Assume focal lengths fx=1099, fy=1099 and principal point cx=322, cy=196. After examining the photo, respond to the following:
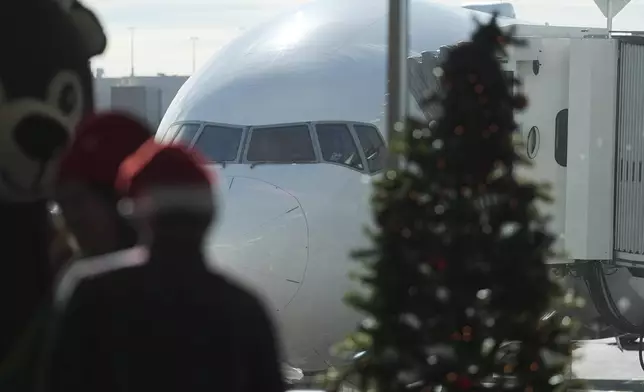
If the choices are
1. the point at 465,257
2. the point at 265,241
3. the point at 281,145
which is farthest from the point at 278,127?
the point at 465,257

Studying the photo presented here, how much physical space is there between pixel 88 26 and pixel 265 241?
4.84 metres

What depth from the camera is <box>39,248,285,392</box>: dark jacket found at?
7.14 ft

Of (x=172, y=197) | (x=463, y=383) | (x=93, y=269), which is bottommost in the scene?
(x=463, y=383)

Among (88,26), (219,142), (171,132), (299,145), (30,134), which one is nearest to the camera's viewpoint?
(30,134)

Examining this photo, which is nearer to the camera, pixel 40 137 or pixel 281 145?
pixel 40 137

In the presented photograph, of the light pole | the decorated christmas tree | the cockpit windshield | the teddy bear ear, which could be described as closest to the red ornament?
the decorated christmas tree

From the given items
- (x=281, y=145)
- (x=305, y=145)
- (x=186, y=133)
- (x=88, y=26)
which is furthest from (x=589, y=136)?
(x=88, y=26)

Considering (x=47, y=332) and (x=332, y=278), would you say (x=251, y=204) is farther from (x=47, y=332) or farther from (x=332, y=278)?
(x=47, y=332)

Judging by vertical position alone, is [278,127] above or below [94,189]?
above

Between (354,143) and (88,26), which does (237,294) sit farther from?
(354,143)

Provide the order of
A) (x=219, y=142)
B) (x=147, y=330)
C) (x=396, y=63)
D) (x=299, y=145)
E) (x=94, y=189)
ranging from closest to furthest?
(x=147, y=330) → (x=94, y=189) → (x=396, y=63) → (x=299, y=145) → (x=219, y=142)

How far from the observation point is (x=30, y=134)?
9.58 feet

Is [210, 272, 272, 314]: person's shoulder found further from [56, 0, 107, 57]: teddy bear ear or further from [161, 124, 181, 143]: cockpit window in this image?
[161, 124, 181, 143]: cockpit window

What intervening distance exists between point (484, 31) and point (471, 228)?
673 mm
